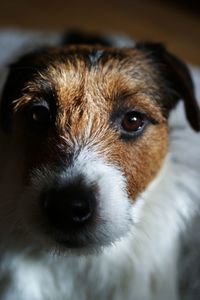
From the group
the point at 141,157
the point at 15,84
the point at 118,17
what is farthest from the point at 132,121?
the point at 118,17

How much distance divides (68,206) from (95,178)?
0.31 feet

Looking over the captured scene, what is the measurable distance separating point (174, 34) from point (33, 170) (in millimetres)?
2117

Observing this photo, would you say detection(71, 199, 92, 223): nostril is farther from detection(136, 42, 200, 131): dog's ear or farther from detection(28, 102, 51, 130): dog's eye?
detection(136, 42, 200, 131): dog's ear

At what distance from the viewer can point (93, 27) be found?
132 inches

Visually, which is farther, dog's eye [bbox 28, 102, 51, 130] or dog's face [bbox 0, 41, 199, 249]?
dog's eye [bbox 28, 102, 51, 130]

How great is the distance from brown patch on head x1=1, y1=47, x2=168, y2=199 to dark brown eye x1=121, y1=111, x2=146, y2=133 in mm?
12

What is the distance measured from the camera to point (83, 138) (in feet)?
4.66

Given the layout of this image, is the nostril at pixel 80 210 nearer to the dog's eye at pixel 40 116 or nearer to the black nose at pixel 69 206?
the black nose at pixel 69 206

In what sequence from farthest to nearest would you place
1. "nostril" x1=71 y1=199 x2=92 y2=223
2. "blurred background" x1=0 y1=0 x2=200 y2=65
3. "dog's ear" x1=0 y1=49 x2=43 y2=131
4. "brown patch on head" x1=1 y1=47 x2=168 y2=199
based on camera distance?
"blurred background" x1=0 y1=0 x2=200 y2=65 < "dog's ear" x1=0 y1=49 x2=43 y2=131 < "brown patch on head" x1=1 y1=47 x2=168 y2=199 < "nostril" x1=71 y1=199 x2=92 y2=223

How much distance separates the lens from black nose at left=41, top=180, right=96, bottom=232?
129 centimetres

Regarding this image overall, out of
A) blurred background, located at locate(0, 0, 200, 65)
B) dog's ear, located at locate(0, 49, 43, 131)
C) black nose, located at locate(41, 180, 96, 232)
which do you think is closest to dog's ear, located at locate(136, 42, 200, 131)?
dog's ear, located at locate(0, 49, 43, 131)

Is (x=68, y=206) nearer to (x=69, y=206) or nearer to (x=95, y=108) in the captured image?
(x=69, y=206)

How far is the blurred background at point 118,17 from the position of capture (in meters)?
3.32

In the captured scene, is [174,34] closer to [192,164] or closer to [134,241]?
[192,164]
